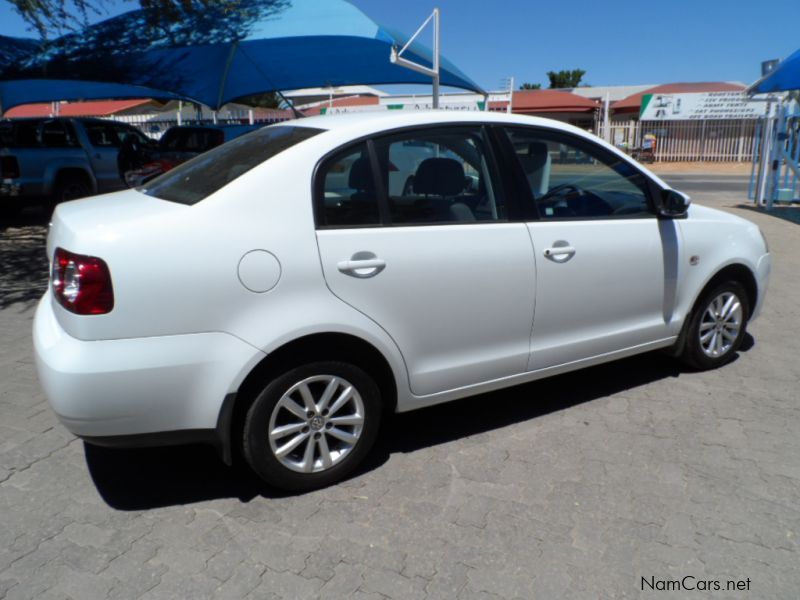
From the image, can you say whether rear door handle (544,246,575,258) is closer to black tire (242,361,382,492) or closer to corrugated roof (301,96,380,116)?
black tire (242,361,382,492)

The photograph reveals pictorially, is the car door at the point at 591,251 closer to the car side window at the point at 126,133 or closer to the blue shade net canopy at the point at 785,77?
the blue shade net canopy at the point at 785,77

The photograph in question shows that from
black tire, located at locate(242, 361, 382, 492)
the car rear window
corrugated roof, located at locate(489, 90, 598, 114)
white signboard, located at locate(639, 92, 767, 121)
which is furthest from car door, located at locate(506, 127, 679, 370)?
corrugated roof, located at locate(489, 90, 598, 114)

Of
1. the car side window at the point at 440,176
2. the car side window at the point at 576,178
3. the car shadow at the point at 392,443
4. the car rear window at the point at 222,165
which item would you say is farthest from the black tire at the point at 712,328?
the car rear window at the point at 222,165

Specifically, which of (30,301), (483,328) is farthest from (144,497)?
(30,301)

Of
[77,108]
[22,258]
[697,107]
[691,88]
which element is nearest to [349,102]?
[697,107]

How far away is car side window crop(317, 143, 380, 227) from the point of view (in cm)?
286

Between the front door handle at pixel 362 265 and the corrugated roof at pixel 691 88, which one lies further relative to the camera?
the corrugated roof at pixel 691 88

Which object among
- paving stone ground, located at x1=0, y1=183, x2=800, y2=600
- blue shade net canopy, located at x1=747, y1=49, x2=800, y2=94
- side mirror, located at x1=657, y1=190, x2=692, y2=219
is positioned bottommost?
paving stone ground, located at x1=0, y1=183, x2=800, y2=600

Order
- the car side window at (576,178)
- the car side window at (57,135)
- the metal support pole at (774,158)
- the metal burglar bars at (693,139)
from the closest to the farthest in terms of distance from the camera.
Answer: the car side window at (576,178)
the car side window at (57,135)
the metal support pole at (774,158)
the metal burglar bars at (693,139)

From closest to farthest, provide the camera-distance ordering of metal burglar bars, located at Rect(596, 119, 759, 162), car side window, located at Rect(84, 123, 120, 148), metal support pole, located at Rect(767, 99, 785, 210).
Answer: car side window, located at Rect(84, 123, 120, 148) < metal support pole, located at Rect(767, 99, 785, 210) < metal burglar bars, located at Rect(596, 119, 759, 162)

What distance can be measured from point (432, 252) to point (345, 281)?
0.47m

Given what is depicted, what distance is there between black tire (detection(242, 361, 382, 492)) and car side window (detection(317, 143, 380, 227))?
2.18ft

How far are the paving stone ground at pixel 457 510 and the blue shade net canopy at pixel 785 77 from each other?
9.03 m

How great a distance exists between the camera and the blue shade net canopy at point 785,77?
10820mm
